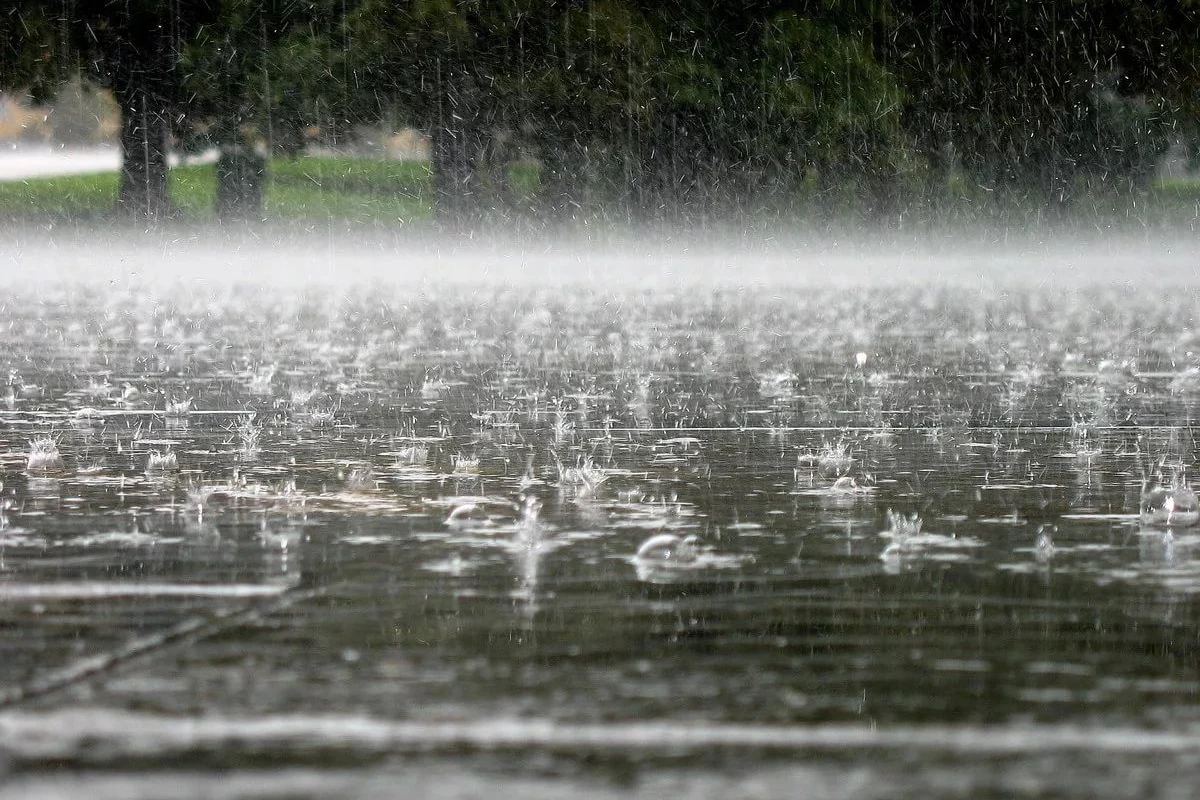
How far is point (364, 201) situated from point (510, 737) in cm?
Answer: 3795

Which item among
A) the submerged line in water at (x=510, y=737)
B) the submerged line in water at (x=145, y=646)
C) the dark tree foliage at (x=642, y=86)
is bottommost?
the submerged line in water at (x=510, y=737)

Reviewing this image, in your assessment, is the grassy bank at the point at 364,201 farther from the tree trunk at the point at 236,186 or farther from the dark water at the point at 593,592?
the dark water at the point at 593,592

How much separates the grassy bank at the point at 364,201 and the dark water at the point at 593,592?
2835cm

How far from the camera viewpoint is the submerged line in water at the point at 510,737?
9.52 ft

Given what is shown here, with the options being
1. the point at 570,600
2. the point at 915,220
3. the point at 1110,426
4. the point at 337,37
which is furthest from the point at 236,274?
the point at 570,600

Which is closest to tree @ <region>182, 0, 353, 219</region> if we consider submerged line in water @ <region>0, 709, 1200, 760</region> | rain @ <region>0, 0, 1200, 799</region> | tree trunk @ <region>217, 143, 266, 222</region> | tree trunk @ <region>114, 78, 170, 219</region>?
tree trunk @ <region>217, 143, 266, 222</region>

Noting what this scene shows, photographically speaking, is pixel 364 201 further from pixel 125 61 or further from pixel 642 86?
pixel 642 86

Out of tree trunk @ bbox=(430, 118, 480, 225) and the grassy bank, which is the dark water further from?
the grassy bank

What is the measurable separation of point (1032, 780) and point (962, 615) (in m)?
1.21

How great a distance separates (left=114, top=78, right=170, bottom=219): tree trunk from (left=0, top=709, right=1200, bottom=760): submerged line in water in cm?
3486

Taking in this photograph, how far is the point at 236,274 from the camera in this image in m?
32.9

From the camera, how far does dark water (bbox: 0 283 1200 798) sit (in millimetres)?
2873

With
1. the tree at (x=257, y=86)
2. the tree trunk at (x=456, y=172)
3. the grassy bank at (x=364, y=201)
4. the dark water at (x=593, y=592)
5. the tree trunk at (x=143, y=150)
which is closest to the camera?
the dark water at (x=593, y=592)

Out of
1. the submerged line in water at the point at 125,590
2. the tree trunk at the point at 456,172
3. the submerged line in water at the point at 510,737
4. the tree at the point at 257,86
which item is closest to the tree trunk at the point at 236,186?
the tree at the point at 257,86
